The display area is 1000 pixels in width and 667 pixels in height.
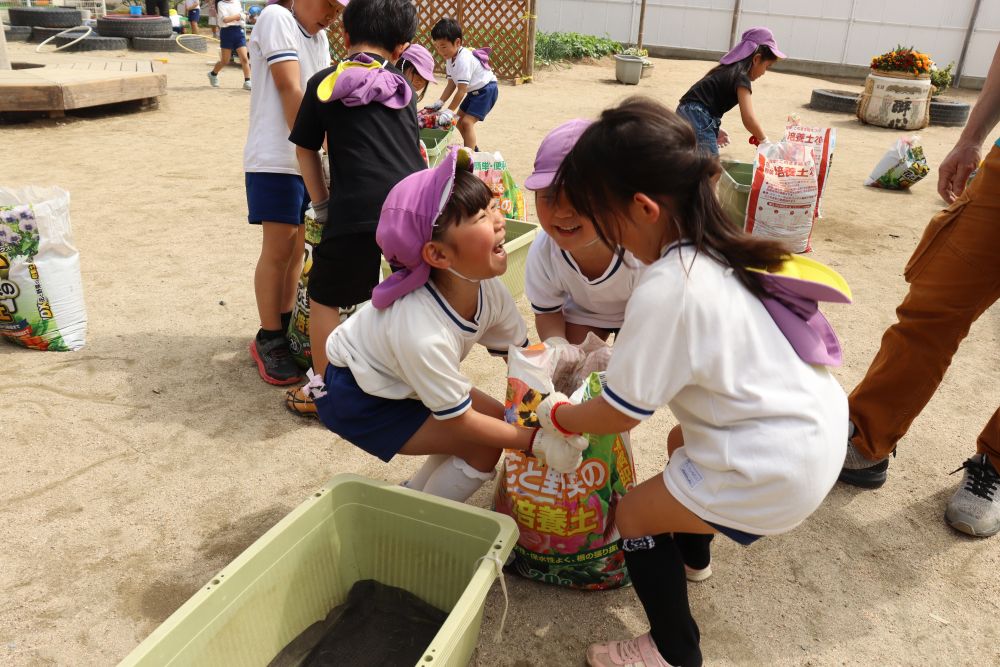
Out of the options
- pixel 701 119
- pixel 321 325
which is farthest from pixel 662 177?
pixel 701 119

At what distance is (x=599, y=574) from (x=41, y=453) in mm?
1864

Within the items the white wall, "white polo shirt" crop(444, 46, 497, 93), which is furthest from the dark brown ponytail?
the white wall

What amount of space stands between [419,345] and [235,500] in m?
1.01

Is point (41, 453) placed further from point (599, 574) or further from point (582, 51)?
point (582, 51)

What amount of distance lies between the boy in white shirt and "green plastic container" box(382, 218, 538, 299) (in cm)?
50

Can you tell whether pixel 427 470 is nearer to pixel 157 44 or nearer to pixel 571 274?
pixel 571 274

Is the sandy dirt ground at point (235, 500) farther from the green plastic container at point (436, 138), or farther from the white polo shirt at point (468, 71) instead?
the white polo shirt at point (468, 71)

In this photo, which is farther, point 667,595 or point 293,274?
point 293,274

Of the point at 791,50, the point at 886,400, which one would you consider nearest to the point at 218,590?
the point at 886,400

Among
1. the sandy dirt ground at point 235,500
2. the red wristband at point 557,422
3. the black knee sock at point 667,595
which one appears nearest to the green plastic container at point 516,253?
the sandy dirt ground at point 235,500

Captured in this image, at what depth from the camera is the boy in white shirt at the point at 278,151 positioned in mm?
2596

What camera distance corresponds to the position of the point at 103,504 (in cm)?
224

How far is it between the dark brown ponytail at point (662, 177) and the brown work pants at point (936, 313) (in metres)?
1.06

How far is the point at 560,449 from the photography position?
1.69 metres
